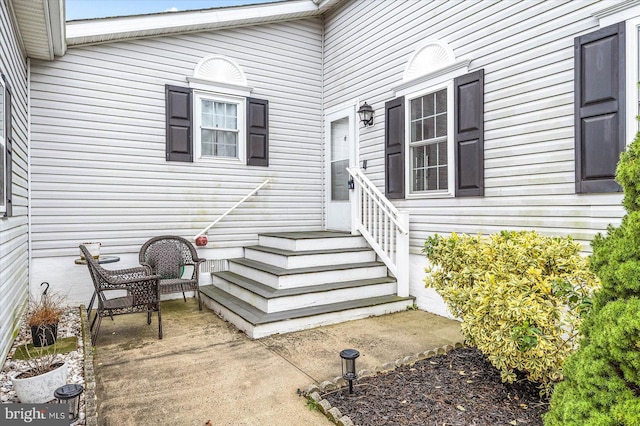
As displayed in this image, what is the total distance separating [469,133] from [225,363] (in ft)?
11.5

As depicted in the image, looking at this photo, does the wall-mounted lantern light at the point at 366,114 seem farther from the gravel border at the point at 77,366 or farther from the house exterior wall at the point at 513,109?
the gravel border at the point at 77,366

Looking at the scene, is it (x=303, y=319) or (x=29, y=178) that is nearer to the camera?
(x=303, y=319)

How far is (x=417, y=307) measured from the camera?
16.4ft

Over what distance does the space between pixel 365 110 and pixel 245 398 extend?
171 inches

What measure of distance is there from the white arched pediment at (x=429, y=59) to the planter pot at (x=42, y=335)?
16.0 ft

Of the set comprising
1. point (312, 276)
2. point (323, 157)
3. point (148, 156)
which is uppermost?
point (323, 157)

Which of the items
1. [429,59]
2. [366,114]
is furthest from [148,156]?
[429,59]

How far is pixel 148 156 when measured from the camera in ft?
18.2

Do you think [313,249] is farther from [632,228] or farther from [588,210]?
[632,228]

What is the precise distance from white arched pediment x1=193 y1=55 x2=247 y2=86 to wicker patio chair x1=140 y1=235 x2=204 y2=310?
2507mm

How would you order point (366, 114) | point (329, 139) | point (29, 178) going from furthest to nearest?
point (329, 139)
point (366, 114)
point (29, 178)

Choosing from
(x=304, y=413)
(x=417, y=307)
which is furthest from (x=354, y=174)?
(x=304, y=413)

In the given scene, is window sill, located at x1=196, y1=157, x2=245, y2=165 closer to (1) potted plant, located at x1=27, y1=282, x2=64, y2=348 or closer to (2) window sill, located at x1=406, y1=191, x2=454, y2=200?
(2) window sill, located at x1=406, y1=191, x2=454, y2=200

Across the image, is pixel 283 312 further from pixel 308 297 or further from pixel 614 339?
pixel 614 339
